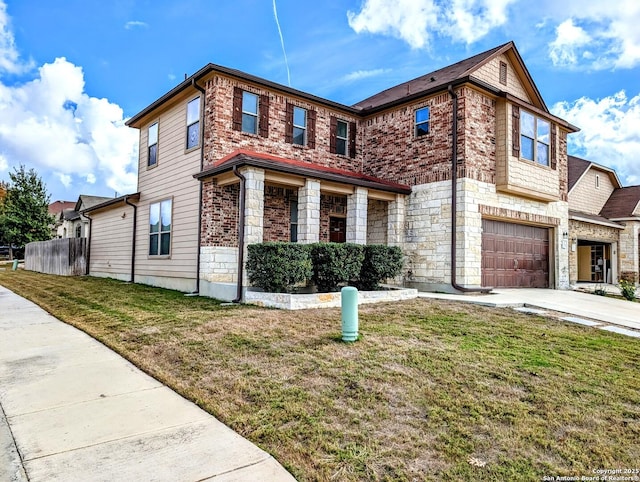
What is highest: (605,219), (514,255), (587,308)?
(605,219)

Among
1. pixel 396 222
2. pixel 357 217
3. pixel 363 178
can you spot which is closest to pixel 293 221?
pixel 357 217

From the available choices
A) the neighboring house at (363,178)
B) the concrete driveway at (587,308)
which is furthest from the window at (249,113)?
the concrete driveway at (587,308)

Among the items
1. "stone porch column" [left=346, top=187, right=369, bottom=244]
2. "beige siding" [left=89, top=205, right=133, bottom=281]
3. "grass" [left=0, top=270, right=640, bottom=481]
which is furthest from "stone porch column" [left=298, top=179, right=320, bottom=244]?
"beige siding" [left=89, top=205, right=133, bottom=281]

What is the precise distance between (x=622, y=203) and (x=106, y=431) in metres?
23.6

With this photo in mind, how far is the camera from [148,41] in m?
13.3

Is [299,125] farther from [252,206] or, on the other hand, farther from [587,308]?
[587,308]

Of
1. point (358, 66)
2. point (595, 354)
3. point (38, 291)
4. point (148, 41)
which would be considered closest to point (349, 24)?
point (358, 66)

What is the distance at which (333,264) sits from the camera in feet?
31.2

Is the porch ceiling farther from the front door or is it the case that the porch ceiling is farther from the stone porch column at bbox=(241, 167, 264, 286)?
the front door

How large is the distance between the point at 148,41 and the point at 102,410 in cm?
1270

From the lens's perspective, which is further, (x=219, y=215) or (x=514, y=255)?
(x=514, y=255)

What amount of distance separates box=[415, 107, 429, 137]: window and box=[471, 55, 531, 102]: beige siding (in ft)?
5.62

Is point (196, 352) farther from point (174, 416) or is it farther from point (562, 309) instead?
point (562, 309)

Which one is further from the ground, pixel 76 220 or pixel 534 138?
pixel 534 138
